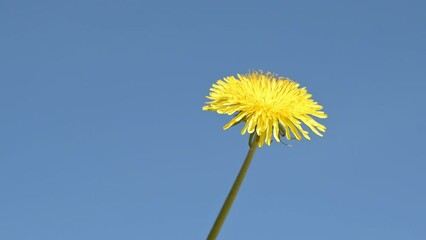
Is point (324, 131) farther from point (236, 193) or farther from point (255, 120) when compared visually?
point (236, 193)

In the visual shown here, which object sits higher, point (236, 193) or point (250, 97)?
point (250, 97)

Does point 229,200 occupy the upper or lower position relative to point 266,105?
lower

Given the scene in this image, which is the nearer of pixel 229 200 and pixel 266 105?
pixel 229 200

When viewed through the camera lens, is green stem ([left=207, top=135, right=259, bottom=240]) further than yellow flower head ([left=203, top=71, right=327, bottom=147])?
No

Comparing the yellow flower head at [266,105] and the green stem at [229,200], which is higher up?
the yellow flower head at [266,105]

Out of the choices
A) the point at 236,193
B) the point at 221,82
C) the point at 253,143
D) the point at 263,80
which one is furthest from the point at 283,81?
the point at 236,193

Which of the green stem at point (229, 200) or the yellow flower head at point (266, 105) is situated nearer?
the green stem at point (229, 200)

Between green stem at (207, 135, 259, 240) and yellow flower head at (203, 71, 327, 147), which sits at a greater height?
yellow flower head at (203, 71, 327, 147)

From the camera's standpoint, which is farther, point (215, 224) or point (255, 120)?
point (255, 120)
